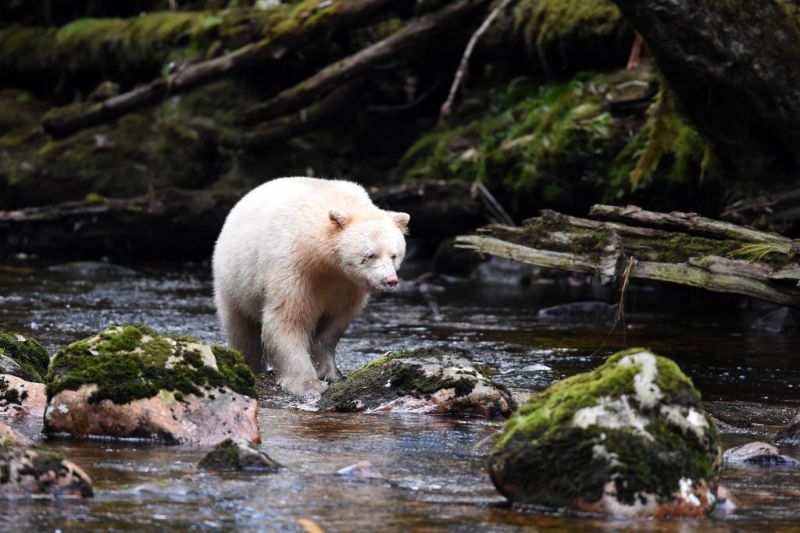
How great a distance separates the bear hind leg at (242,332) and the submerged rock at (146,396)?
9.88 feet

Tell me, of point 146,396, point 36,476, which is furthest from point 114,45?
point 36,476

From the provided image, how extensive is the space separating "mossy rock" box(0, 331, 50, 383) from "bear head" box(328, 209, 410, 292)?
2.19 meters

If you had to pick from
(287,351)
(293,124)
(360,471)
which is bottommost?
(287,351)

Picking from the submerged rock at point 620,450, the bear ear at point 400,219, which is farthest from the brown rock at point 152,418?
the bear ear at point 400,219

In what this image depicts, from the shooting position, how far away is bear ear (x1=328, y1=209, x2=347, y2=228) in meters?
8.51

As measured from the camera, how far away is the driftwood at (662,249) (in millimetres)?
8992

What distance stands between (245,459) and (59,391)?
1449mm

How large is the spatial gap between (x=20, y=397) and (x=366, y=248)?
103 inches

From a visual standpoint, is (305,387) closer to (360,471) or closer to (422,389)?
(422,389)

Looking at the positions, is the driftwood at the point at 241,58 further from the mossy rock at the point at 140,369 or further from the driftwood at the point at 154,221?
the mossy rock at the point at 140,369

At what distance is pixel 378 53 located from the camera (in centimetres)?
1719

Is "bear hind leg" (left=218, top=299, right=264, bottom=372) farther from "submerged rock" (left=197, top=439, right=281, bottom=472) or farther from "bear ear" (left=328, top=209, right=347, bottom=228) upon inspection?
"submerged rock" (left=197, top=439, right=281, bottom=472)

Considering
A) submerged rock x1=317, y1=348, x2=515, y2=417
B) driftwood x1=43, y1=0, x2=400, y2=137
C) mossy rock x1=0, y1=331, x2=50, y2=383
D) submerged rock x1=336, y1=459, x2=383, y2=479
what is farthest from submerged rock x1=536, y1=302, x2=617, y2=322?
submerged rock x1=336, y1=459, x2=383, y2=479

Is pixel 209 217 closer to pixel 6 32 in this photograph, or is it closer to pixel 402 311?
pixel 402 311
